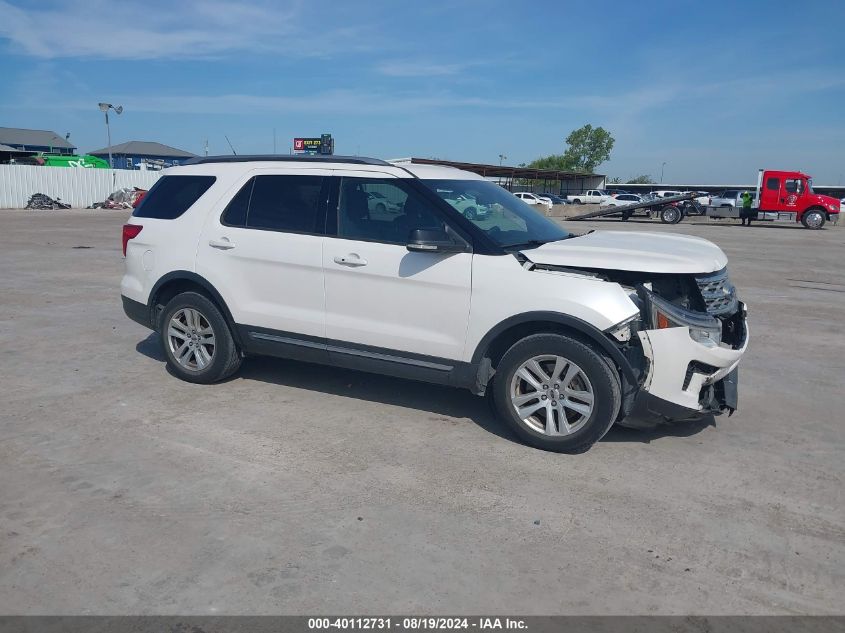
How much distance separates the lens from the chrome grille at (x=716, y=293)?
4551 millimetres

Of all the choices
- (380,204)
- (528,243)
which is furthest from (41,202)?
(528,243)

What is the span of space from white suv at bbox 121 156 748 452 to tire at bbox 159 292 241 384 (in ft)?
0.04

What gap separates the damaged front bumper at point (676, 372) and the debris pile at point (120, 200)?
3960cm

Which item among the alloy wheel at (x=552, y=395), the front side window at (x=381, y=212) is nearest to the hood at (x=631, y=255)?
the alloy wheel at (x=552, y=395)

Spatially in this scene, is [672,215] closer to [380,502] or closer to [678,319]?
[678,319]

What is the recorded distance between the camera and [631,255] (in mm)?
4480

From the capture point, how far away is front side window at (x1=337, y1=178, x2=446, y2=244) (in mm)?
4957

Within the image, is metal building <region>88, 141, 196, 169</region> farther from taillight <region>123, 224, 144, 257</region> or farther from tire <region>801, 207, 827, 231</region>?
taillight <region>123, 224, 144, 257</region>

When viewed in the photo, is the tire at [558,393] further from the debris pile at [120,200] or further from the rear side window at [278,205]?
the debris pile at [120,200]

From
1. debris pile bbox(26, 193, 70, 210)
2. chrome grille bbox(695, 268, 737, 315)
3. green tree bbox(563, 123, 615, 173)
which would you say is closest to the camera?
chrome grille bbox(695, 268, 737, 315)

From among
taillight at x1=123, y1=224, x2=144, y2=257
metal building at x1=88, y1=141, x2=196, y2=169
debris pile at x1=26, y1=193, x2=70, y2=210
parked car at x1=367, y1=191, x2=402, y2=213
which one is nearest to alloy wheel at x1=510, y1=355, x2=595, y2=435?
parked car at x1=367, y1=191, x2=402, y2=213

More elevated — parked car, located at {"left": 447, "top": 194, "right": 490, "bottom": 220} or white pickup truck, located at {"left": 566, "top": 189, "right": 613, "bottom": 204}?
white pickup truck, located at {"left": 566, "top": 189, "right": 613, "bottom": 204}

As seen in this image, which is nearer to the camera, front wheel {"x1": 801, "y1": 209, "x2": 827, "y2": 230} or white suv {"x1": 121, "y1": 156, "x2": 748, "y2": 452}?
white suv {"x1": 121, "y1": 156, "x2": 748, "y2": 452}
